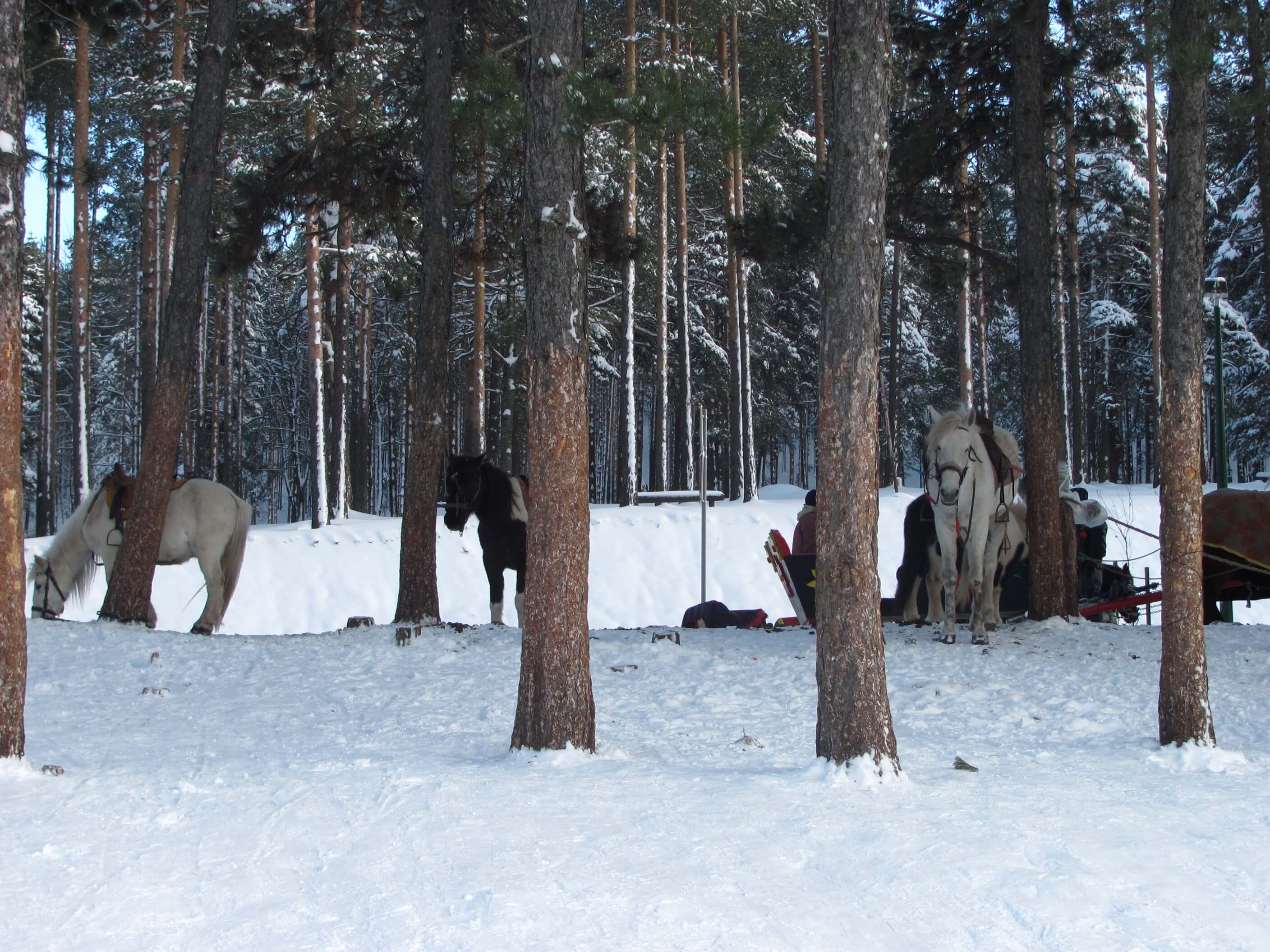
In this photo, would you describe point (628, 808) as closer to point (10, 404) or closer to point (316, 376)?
point (10, 404)

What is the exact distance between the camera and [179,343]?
38.6 ft

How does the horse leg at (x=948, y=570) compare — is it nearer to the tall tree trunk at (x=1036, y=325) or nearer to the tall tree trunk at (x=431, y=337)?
the tall tree trunk at (x=1036, y=325)

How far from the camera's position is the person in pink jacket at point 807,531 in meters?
13.1

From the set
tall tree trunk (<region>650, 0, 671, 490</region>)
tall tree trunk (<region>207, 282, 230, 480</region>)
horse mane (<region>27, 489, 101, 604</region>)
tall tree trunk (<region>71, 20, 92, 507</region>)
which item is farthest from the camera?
tall tree trunk (<region>207, 282, 230, 480</region>)

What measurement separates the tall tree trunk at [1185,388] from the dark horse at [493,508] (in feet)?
23.2

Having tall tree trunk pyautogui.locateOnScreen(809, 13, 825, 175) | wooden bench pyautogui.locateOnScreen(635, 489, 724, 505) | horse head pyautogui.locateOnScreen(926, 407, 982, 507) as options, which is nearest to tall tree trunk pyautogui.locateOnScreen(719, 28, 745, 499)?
wooden bench pyautogui.locateOnScreen(635, 489, 724, 505)

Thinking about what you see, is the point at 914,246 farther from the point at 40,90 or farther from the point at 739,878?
the point at 40,90

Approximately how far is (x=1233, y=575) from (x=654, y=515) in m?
12.4

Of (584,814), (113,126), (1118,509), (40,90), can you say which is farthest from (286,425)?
(584,814)

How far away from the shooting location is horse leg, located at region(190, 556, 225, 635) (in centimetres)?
1229

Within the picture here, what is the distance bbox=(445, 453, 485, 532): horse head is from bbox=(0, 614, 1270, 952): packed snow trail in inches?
135

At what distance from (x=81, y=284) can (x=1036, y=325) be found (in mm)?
19080

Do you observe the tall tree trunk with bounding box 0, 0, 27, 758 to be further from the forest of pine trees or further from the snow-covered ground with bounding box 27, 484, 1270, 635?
the snow-covered ground with bounding box 27, 484, 1270, 635

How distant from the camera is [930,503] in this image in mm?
10773
